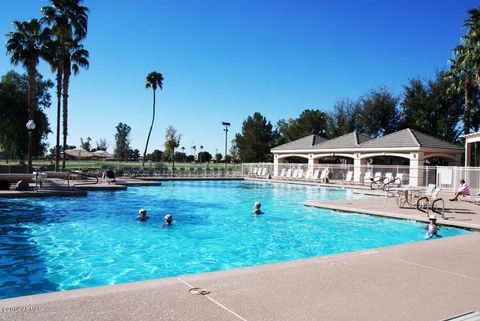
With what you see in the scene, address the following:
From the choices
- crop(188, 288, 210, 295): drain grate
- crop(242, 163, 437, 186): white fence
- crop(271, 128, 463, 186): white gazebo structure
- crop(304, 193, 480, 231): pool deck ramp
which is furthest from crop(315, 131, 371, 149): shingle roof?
crop(188, 288, 210, 295): drain grate

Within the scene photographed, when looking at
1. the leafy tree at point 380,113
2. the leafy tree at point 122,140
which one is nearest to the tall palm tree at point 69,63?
the leafy tree at point 380,113

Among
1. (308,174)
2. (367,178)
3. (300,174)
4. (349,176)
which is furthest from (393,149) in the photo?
(300,174)

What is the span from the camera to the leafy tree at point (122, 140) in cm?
11844

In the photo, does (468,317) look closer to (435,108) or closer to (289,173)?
(289,173)

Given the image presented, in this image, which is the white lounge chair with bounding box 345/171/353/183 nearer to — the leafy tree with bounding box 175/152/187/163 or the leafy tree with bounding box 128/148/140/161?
the leafy tree with bounding box 175/152/187/163

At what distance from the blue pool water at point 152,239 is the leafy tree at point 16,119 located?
19814mm

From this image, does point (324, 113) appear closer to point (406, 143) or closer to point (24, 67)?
point (406, 143)

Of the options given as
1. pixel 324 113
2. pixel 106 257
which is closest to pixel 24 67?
pixel 106 257

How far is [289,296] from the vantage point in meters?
4.26

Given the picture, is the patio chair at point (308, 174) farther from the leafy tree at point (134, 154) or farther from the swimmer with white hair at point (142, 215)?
the leafy tree at point (134, 154)

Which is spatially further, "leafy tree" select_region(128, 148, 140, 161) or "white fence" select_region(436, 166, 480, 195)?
"leafy tree" select_region(128, 148, 140, 161)

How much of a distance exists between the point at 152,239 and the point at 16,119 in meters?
27.7

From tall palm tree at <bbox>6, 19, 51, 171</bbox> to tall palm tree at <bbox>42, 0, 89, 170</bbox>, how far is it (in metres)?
0.93

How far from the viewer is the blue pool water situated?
7621 mm
